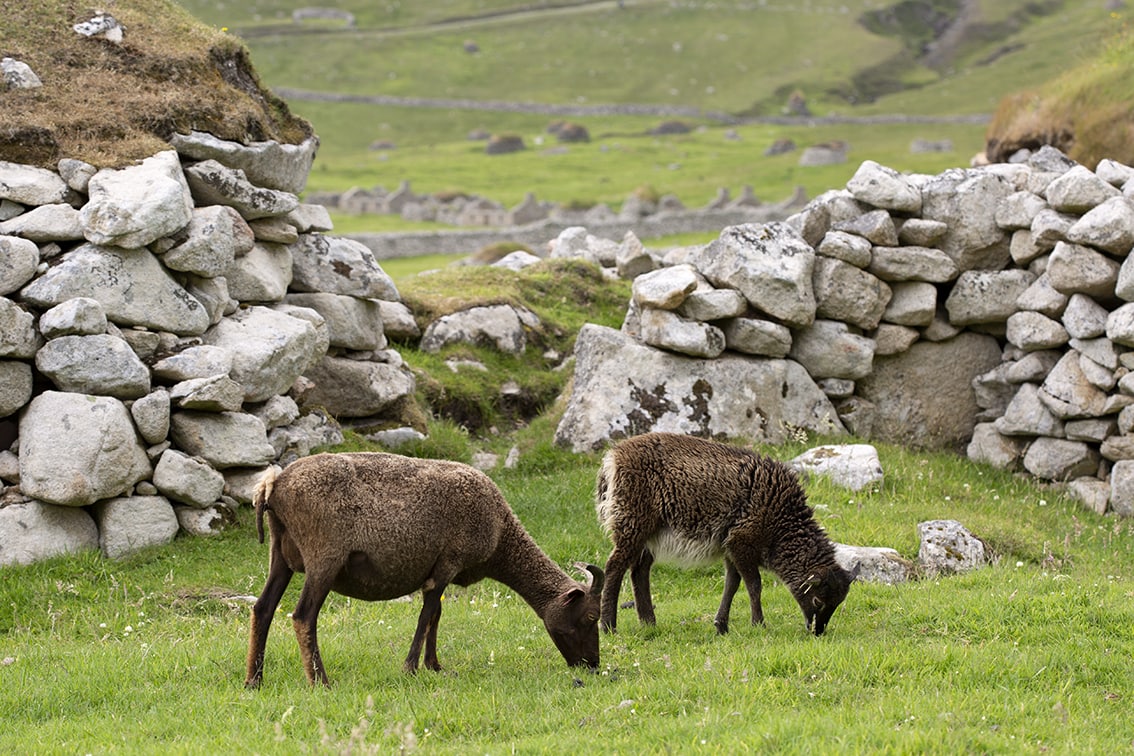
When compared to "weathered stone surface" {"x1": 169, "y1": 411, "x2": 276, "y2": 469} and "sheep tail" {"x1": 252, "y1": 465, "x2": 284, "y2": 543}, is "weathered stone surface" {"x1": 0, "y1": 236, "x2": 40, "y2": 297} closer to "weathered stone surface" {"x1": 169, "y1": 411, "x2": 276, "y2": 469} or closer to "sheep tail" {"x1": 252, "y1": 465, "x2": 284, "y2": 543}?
"weathered stone surface" {"x1": 169, "y1": 411, "x2": 276, "y2": 469}

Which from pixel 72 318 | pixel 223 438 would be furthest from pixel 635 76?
pixel 72 318

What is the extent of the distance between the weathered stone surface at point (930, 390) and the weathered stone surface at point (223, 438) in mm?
9867

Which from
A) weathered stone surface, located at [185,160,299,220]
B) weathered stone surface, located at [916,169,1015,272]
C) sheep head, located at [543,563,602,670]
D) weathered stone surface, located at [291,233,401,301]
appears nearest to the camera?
sheep head, located at [543,563,602,670]

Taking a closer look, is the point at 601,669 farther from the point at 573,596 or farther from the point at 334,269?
the point at 334,269

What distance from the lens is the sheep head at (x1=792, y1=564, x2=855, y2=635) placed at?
10250mm

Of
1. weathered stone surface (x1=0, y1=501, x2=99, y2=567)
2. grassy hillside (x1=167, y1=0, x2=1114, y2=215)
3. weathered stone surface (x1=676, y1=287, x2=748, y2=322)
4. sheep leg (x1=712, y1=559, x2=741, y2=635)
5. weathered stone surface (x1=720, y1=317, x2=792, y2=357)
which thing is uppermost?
weathered stone surface (x1=676, y1=287, x2=748, y2=322)

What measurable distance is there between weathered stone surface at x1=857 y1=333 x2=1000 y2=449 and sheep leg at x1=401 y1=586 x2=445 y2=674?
1094 centimetres

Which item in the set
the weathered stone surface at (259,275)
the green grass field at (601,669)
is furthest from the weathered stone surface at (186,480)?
the weathered stone surface at (259,275)

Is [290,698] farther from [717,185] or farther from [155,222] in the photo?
[717,185]

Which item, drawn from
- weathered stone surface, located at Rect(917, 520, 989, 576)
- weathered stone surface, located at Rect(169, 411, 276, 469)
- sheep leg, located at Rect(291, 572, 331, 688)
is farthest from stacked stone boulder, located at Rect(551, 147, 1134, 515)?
sheep leg, located at Rect(291, 572, 331, 688)

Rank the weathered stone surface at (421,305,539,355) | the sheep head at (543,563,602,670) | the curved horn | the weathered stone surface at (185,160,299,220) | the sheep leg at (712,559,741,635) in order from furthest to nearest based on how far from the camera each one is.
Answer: the weathered stone surface at (421,305,539,355) < the weathered stone surface at (185,160,299,220) < the sheep leg at (712,559,741,635) < the curved horn < the sheep head at (543,563,602,670)

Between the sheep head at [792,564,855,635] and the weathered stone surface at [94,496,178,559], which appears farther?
the weathered stone surface at [94,496,178,559]

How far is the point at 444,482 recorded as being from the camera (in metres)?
9.40

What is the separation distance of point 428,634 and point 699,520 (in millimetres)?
3037
